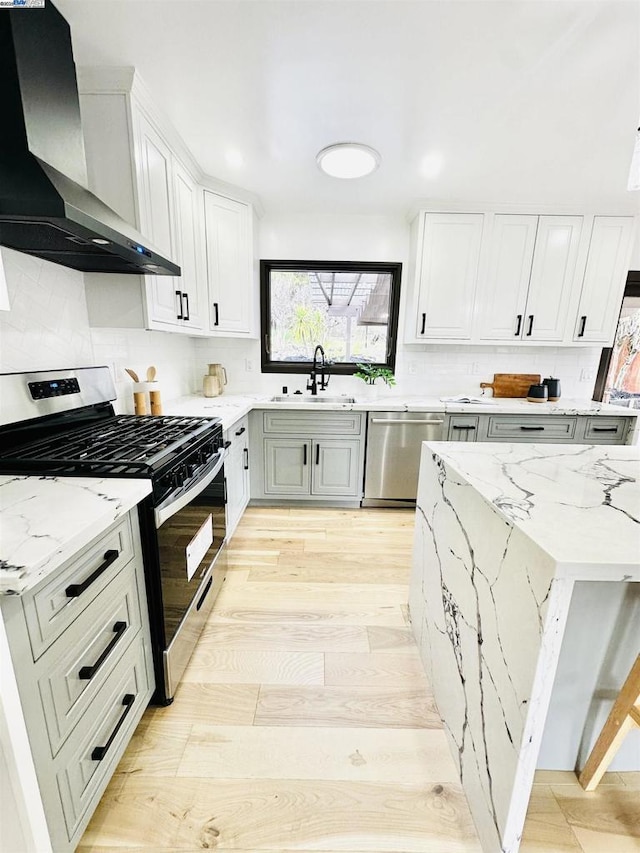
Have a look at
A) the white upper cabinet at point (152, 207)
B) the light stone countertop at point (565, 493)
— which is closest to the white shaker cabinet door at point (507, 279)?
the light stone countertop at point (565, 493)

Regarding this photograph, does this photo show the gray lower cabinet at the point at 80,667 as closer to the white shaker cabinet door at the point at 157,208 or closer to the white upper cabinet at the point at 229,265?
the white shaker cabinet door at the point at 157,208

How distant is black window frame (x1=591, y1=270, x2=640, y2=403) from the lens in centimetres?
311

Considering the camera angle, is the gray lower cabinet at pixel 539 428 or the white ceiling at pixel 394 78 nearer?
the white ceiling at pixel 394 78

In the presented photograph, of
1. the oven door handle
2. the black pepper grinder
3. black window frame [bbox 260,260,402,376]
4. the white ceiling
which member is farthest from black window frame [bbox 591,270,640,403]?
the oven door handle

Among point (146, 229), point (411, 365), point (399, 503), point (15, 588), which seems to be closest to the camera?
point (15, 588)

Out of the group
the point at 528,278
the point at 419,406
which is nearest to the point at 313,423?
the point at 419,406

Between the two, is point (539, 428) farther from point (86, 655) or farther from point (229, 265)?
point (86, 655)

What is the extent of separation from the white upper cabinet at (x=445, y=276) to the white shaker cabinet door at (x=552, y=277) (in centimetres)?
50

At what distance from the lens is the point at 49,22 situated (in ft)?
3.95

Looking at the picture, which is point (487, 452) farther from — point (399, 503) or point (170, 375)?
point (170, 375)

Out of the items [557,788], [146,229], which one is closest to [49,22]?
[146,229]

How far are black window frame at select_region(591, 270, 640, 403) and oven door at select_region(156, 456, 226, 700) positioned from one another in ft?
11.7

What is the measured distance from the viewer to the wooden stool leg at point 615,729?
93cm

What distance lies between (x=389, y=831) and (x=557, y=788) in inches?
22.1
